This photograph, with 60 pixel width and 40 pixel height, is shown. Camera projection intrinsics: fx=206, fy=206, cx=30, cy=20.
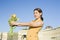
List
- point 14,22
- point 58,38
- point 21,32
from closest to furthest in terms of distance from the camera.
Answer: point 14,22 → point 58,38 → point 21,32

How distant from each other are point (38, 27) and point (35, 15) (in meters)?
0.31

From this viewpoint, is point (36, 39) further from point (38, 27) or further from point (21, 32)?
point (21, 32)

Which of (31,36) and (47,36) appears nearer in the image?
(31,36)

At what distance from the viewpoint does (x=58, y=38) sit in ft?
112

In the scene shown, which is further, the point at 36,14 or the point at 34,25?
the point at 36,14

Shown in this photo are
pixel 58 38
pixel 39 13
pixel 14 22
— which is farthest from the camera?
pixel 58 38

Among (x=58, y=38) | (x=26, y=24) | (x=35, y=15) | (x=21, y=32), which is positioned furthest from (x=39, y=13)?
(x=21, y=32)

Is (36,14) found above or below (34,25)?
above

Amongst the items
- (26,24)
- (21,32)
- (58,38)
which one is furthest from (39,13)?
(21,32)

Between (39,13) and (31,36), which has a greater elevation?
(39,13)

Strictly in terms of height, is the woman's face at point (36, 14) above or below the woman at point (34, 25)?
above

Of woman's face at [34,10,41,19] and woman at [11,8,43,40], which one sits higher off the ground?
woman's face at [34,10,41,19]

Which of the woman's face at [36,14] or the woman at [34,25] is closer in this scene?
the woman at [34,25]

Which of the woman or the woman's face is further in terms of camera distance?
the woman's face
